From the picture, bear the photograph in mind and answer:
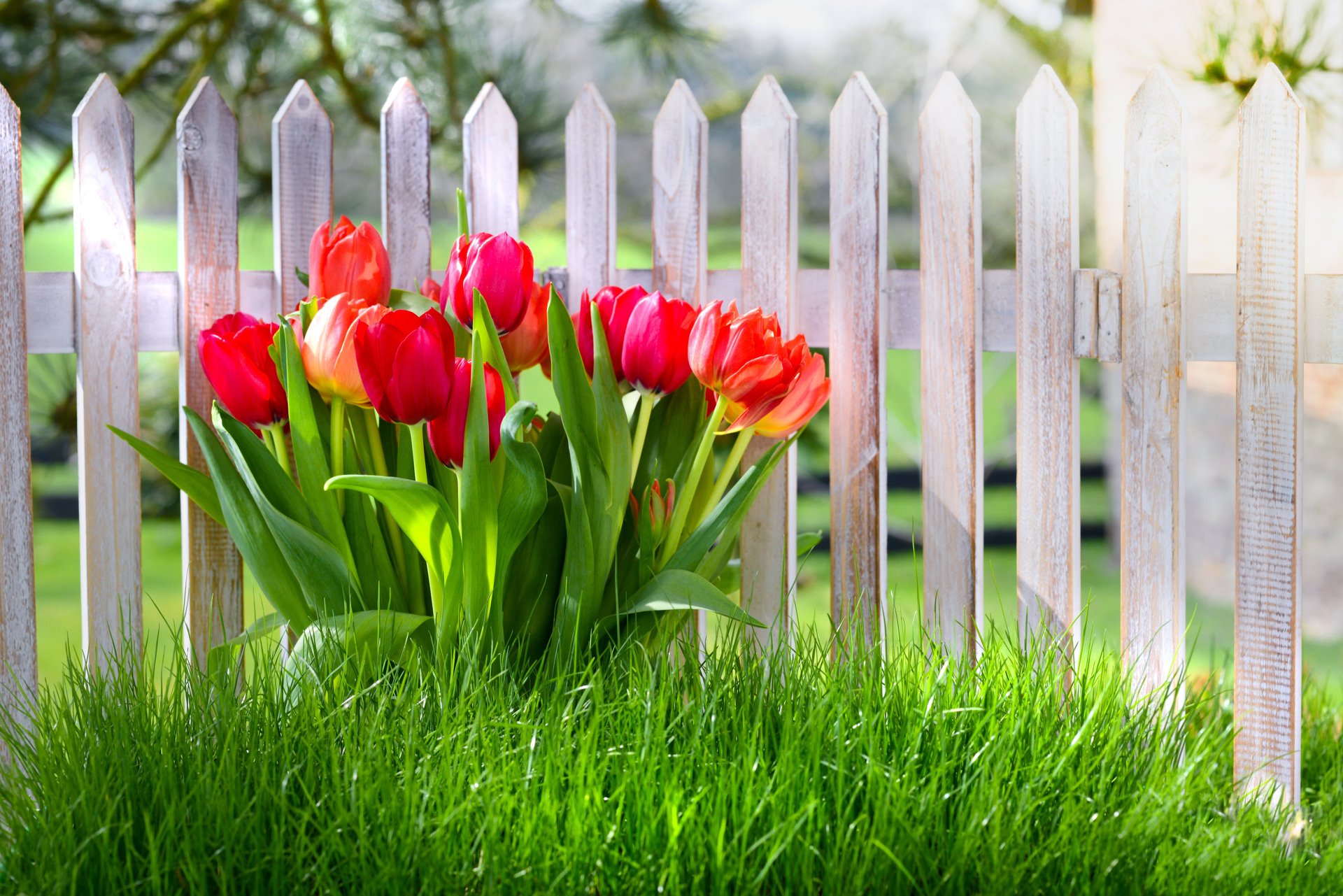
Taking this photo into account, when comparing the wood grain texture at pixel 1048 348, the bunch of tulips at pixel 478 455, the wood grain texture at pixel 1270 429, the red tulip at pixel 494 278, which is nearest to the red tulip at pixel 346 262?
the bunch of tulips at pixel 478 455

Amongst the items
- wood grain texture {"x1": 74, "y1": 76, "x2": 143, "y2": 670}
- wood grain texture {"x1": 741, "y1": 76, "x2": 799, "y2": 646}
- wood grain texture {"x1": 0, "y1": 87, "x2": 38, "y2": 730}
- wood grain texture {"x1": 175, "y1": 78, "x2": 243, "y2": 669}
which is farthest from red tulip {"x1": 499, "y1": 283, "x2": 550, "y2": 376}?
wood grain texture {"x1": 0, "y1": 87, "x2": 38, "y2": 730}

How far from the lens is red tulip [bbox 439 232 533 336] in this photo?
1189 millimetres

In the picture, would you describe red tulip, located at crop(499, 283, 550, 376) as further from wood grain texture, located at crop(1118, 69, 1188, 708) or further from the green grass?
wood grain texture, located at crop(1118, 69, 1188, 708)

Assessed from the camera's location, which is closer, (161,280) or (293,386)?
(293,386)

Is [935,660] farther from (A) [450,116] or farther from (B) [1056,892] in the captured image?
(A) [450,116]

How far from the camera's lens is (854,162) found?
1610mm

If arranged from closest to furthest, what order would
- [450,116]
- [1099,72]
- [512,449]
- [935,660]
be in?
1. [512,449]
2. [935,660]
3. [450,116]
4. [1099,72]

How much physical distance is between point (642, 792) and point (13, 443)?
1.16 metres

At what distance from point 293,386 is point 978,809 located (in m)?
0.80

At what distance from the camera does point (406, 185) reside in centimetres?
163

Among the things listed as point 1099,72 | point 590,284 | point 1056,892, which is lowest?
point 1056,892

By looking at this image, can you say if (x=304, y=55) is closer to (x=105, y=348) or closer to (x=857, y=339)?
(x=105, y=348)

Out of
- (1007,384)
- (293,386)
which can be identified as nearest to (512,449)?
(293,386)

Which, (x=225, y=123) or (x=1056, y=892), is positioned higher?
(x=225, y=123)
